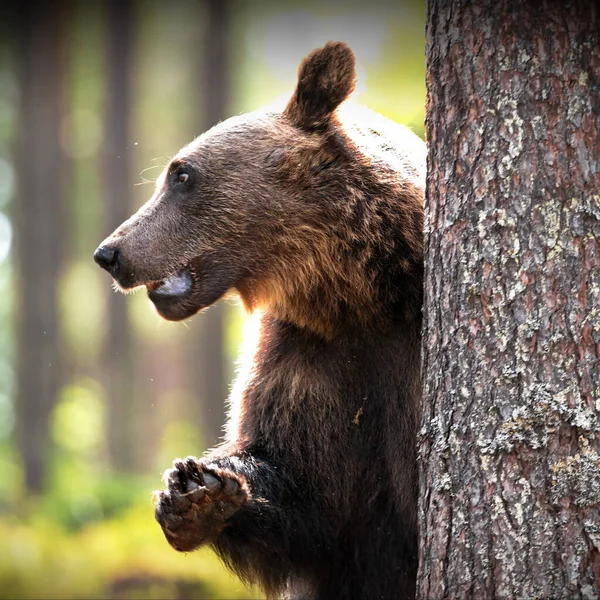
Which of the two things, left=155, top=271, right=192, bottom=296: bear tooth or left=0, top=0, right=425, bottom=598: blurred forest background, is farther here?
left=0, top=0, right=425, bottom=598: blurred forest background

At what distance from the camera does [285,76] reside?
16.1 meters

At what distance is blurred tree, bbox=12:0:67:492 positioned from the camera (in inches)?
520

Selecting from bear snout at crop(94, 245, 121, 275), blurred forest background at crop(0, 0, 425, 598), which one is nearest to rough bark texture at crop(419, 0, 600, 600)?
bear snout at crop(94, 245, 121, 275)

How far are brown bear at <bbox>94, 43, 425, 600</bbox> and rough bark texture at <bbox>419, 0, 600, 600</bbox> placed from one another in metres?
0.92

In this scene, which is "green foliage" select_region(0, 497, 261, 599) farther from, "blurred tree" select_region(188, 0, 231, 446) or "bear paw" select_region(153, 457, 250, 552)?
"bear paw" select_region(153, 457, 250, 552)

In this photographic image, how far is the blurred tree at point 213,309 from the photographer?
12.1m

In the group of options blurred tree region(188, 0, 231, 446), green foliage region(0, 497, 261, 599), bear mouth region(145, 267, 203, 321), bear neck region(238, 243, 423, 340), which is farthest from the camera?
blurred tree region(188, 0, 231, 446)

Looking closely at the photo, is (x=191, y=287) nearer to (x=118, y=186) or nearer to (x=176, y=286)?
(x=176, y=286)

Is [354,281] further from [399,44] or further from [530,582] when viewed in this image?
[399,44]

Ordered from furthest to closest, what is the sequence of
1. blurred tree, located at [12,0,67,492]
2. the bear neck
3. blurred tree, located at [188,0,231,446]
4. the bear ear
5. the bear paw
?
1. blurred tree, located at [12,0,67,492]
2. blurred tree, located at [188,0,231,446]
3. the bear ear
4. the bear neck
5. the bear paw

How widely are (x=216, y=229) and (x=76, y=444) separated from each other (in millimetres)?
19302

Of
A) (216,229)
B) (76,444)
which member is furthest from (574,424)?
(76,444)

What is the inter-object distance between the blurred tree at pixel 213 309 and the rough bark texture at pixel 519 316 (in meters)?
8.99

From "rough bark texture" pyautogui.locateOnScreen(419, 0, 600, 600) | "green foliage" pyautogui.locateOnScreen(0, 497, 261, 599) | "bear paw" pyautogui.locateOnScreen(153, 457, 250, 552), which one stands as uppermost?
"rough bark texture" pyautogui.locateOnScreen(419, 0, 600, 600)
